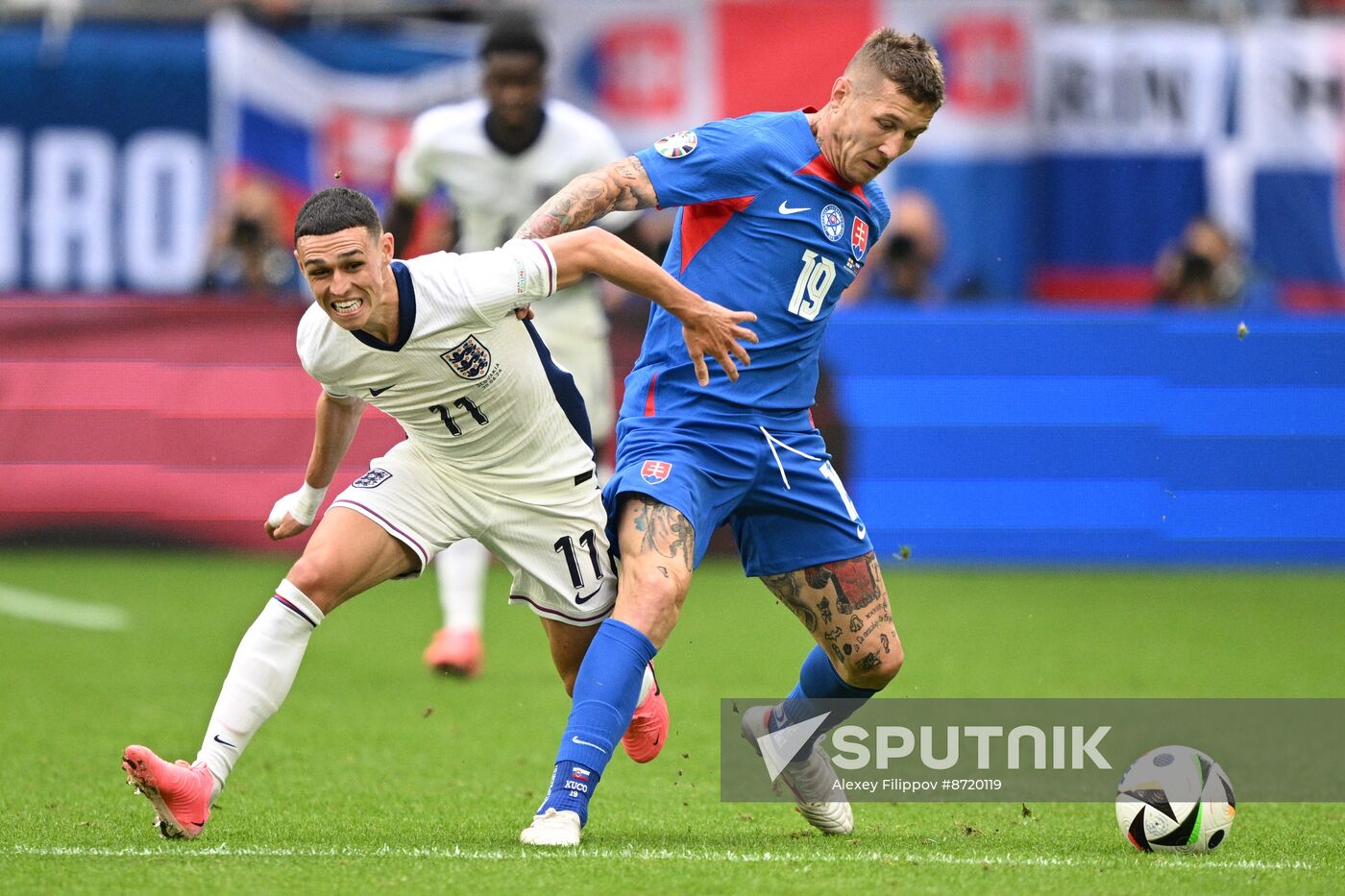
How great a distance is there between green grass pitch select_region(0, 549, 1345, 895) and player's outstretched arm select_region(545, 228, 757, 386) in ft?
4.56

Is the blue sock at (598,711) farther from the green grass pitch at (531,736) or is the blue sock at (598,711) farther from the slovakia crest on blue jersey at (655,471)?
the slovakia crest on blue jersey at (655,471)

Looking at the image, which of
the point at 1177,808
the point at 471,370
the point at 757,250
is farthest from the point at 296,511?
the point at 1177,808

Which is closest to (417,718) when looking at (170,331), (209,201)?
(170,331)

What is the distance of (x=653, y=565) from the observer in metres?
5.27

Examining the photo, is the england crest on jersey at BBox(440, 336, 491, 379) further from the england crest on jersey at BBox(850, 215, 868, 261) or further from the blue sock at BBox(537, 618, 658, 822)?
the england crest on jersey at BBox(850, 215, 868, 261)

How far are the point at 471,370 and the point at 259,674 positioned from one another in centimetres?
104

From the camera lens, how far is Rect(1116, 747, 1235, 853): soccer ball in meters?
5.30

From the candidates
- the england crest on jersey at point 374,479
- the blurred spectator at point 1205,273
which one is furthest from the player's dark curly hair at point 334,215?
the blurred spectator at point 1205,273

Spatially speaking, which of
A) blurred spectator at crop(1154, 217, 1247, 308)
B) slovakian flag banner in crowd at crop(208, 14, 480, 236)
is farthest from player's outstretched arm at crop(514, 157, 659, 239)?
slovakian flag banner in crowd at crop(208, 14, 480, 236)

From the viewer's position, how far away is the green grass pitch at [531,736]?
4918mm

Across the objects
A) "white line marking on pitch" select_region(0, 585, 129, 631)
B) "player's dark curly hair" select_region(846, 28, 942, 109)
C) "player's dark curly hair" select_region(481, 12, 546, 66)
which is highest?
"player's dark curly hair" select_region(846, 28, 942, 109)

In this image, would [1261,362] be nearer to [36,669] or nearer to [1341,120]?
[1341,120]

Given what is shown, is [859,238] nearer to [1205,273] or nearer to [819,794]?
[819,794]

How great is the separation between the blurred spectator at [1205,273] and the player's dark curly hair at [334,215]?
8646mm
